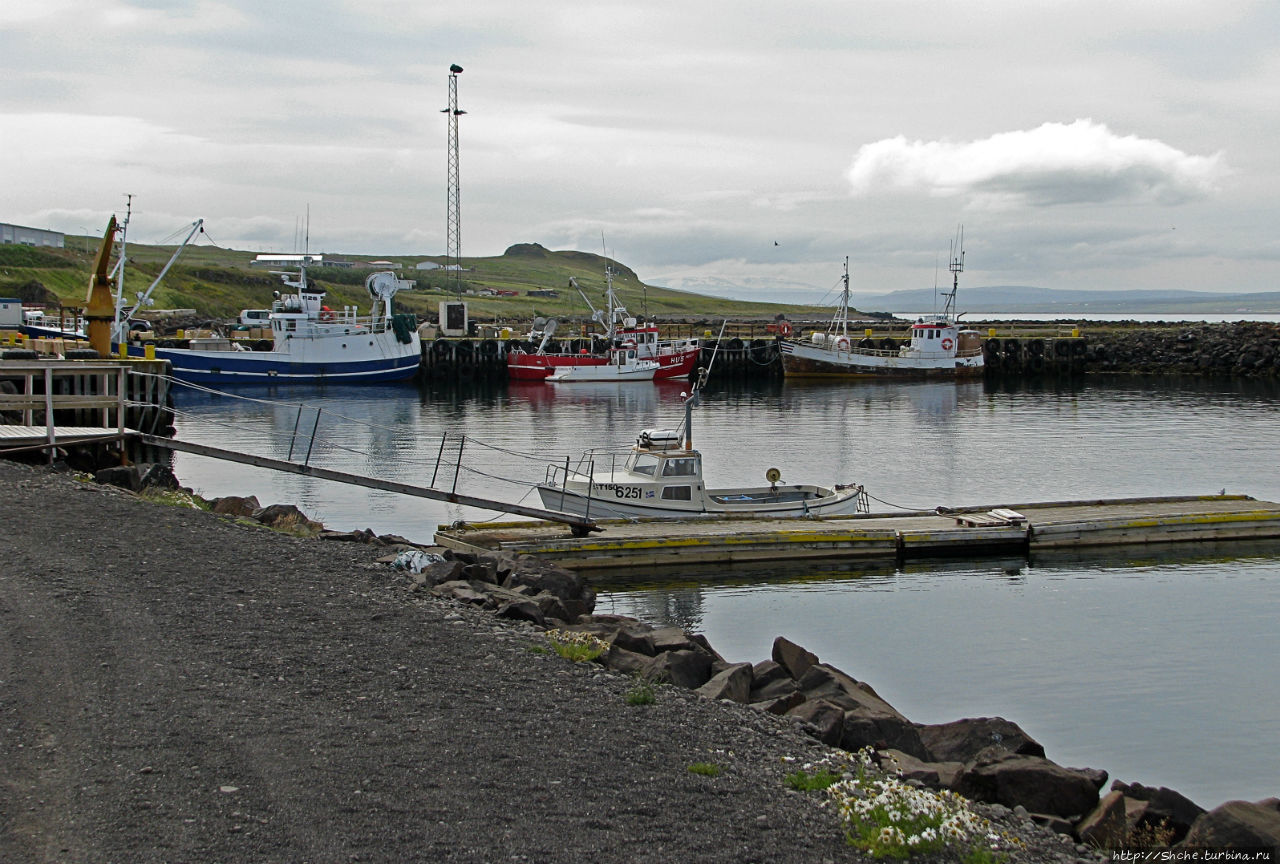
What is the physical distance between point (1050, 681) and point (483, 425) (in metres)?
39.3

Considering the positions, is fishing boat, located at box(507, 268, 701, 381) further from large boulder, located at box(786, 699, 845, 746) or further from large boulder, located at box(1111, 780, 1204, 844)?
large boulder, located at box(1111, 780, 1204, 844)

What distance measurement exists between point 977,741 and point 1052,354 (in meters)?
84.5

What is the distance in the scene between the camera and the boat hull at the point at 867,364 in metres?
82.1

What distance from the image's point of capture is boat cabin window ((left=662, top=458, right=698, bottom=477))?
24.4 m

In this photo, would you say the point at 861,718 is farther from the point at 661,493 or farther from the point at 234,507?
the point at 661,493

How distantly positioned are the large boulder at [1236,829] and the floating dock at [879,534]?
13300 millimetres

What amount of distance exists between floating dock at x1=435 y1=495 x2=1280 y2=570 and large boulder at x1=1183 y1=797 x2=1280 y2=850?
13.3 m

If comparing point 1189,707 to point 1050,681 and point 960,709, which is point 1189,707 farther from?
point 960,709

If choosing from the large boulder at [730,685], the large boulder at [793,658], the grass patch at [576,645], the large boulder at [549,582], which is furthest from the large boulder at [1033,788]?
the large boulder at [549,582]

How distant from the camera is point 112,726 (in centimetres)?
780

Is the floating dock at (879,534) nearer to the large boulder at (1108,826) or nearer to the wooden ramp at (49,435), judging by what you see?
the wooden ramp at (49,435)

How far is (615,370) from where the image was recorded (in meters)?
81.1

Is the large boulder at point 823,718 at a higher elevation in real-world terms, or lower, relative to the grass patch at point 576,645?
lower

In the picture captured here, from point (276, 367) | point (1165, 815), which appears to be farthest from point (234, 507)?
point (276, 367)
